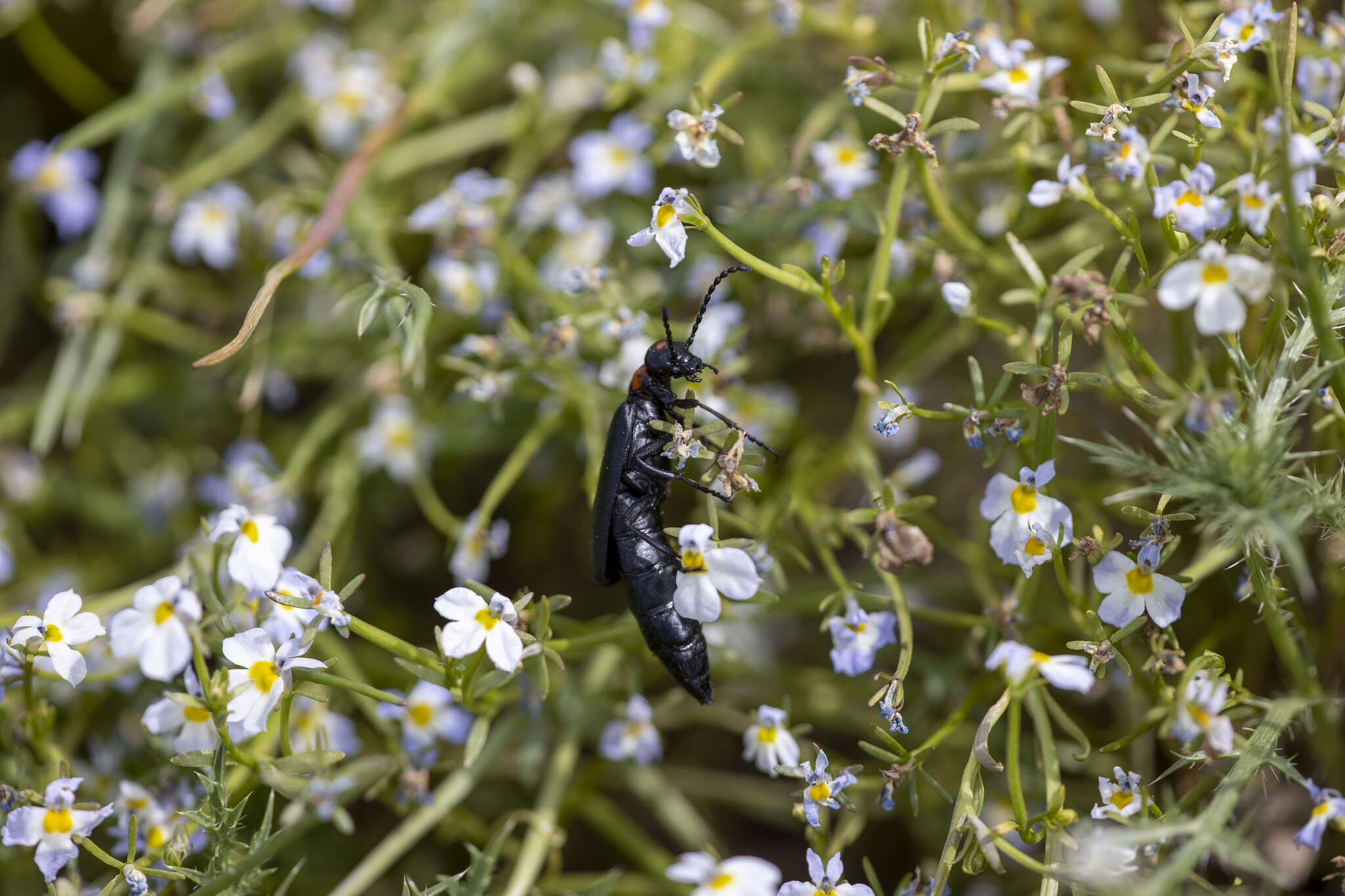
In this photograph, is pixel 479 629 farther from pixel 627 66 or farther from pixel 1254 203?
pixel 627 66

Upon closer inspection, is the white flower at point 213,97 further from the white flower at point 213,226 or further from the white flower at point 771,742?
the white flower at point 771,742

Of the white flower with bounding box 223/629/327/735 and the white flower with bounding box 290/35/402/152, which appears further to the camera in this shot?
the white flower with bounding box 290/35/402/152

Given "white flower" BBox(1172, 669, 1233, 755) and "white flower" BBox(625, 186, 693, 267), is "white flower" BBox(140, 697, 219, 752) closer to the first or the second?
"white flower" BBox(625, 186, 693, 267)

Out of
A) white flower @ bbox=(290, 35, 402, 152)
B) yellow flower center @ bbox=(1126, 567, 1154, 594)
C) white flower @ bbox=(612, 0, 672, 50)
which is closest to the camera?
yellow flower center @ bbox=(1126, 567, 1154, 594)

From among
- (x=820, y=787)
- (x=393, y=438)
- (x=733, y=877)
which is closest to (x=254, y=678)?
(x=733, y=877)

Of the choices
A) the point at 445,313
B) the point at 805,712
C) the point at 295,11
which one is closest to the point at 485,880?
the point at 805,712

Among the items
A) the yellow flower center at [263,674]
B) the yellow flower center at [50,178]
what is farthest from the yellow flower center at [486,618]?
the yellow flower center at [50,178]

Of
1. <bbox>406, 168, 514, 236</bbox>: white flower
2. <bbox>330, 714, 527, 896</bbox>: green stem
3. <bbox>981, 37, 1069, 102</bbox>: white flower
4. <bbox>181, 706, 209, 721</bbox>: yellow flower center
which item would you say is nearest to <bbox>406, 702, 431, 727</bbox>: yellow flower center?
<bbox>330, 714, 527, 896</bbox>: green stem
